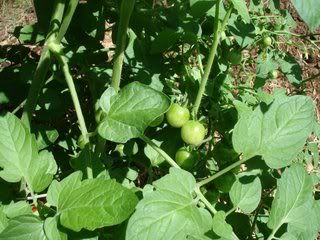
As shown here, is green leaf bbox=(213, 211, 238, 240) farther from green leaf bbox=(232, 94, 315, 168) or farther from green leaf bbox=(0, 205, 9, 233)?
green leaf bbox=(0, 205, 9, 233)

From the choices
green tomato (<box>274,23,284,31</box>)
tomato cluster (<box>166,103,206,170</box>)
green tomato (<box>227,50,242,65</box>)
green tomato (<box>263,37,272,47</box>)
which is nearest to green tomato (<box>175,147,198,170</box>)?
tomato cluster (<box>166,103,206,170</box>)

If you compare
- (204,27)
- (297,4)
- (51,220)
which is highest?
(297,4)

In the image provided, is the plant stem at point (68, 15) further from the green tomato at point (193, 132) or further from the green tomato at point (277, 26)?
the green tomato at point (277, 26)

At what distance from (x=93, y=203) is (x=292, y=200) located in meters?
0.42

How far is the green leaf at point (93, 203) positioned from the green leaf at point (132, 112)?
0.31 ft

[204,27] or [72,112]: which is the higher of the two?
[204,27]

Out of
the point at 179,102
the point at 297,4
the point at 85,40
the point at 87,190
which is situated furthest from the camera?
the point at 85,40

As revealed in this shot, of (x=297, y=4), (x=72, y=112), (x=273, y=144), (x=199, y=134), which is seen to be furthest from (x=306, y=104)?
(x=72, y=112)

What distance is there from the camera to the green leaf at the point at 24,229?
0.84m

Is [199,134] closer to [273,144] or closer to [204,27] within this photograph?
[273,144]

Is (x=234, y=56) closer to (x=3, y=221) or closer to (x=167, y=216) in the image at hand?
(x=167, y=216)

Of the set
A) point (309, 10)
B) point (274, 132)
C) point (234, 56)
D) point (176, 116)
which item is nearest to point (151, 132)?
point (176, 116)

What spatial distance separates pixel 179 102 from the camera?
1231mm

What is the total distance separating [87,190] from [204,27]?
0.71 meters
